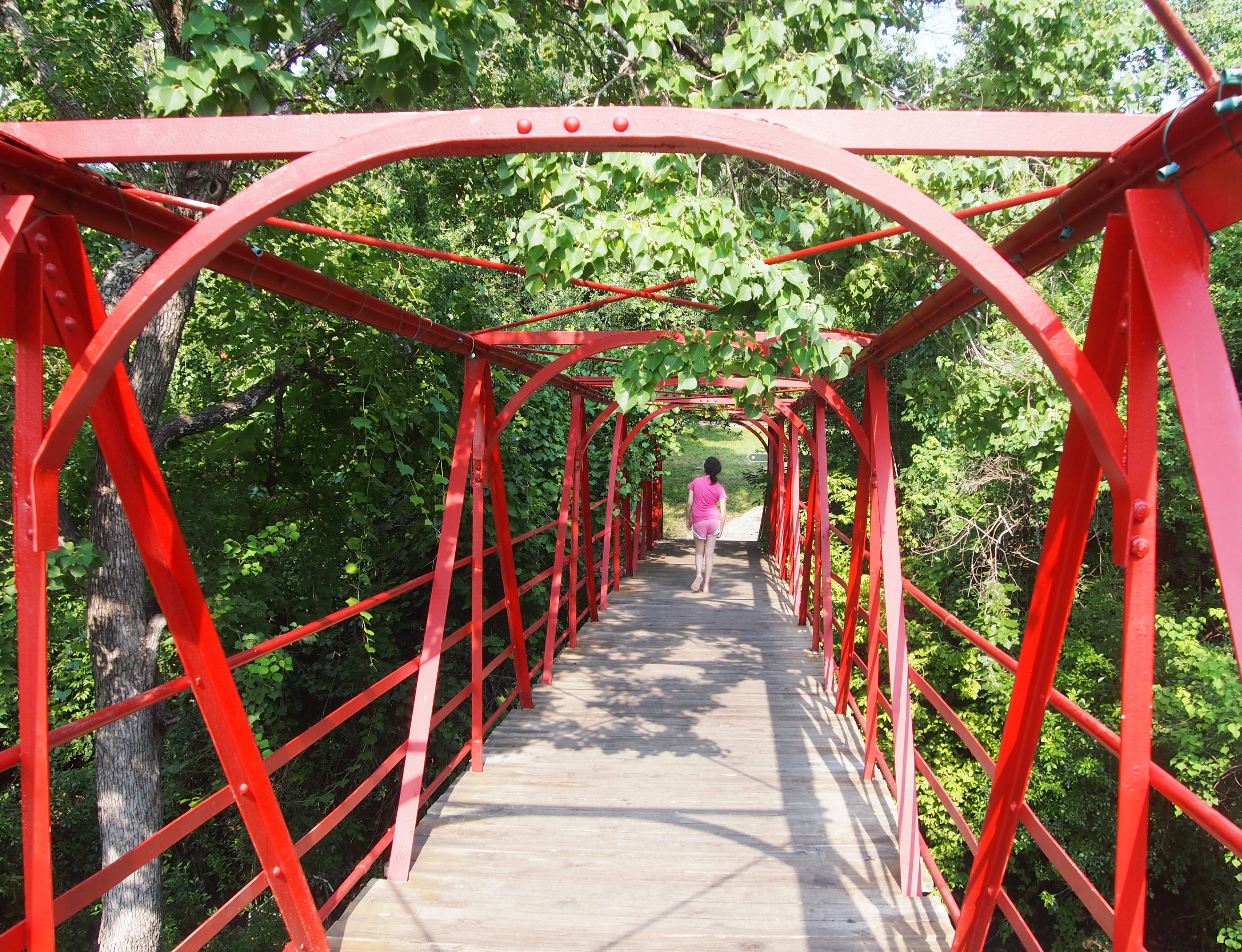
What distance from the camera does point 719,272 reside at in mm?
2713

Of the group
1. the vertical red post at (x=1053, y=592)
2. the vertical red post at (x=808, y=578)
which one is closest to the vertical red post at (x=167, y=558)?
the vertical red post at (x=1053, y=592)

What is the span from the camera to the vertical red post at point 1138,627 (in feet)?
4.97

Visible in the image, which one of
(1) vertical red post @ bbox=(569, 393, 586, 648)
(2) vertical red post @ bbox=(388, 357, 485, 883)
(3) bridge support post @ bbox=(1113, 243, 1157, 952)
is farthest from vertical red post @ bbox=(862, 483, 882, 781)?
(1) vertical red post @ bbox=(569, 393, 586, 648)

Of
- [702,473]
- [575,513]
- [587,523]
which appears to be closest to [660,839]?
[575,513]

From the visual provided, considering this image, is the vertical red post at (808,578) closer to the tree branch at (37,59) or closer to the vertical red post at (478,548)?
the vertical red post at (478,548)

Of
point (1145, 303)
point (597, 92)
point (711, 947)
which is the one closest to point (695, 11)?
point (597, 92)

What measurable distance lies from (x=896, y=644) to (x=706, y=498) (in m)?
5.68

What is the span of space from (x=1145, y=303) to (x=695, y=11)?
12.1 feet

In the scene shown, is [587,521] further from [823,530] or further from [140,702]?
[140,702]

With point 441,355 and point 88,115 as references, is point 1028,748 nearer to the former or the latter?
point 441,355

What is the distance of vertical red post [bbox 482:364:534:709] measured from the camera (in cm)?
418

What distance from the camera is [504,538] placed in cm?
454

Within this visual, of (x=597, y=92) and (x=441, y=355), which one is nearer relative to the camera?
(x=597, y=92)

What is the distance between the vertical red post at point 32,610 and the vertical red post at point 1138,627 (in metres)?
2.06
